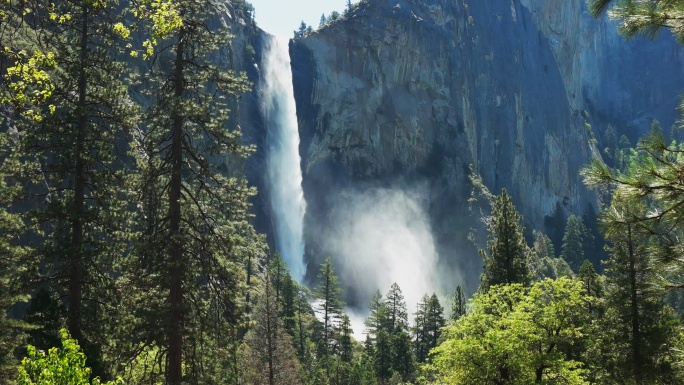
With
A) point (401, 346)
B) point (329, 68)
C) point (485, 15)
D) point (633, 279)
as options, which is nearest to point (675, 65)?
point (485, 15)

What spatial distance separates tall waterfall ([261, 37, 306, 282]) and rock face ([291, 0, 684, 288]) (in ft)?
5.80

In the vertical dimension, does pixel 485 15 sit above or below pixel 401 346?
above

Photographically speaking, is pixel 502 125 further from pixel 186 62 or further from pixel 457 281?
pixel 186 62

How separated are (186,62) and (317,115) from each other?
3120 inches

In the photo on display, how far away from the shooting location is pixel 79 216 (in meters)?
13.3

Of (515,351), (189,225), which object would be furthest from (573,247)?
(189,225)

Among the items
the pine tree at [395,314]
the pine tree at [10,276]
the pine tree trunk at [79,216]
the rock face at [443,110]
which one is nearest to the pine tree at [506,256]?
the pine tree trunk at [79,216]

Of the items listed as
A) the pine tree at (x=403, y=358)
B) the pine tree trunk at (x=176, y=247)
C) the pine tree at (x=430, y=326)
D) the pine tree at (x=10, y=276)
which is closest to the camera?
the pine tree trunk at (x=176, y=247)

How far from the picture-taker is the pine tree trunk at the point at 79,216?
13.2 meters

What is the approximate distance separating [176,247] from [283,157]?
74.6 metres

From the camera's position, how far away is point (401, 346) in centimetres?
4662

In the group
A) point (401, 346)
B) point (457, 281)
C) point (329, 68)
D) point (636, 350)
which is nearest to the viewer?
point (636, 350)

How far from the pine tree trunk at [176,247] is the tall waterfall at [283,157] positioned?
2570 inches

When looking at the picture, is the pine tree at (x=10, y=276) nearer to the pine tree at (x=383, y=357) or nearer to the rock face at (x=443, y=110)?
the pine tree at (x=383, y=357)
